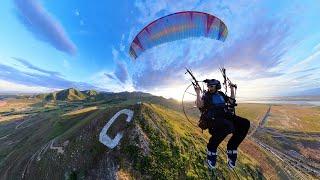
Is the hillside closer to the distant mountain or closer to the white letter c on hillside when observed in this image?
the distant mountain

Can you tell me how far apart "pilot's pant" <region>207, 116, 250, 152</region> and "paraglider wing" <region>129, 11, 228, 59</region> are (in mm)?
7382

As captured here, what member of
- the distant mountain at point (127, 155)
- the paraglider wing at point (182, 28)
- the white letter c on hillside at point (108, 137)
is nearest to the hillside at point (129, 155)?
the distant mountain at point (127, 155)

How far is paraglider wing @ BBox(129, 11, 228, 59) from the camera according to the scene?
18.6 meters

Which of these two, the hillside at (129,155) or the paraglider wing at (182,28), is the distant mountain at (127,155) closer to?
the hillside at (129,155)

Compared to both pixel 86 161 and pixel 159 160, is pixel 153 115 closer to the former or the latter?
pixel 159 160

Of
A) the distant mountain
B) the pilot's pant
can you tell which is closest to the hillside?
the distant mountain

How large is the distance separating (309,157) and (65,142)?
49.8 m

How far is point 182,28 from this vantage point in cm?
1906

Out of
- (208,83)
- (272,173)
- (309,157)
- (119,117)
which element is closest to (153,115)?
(119,117)

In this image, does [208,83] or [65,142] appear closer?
[208,83]

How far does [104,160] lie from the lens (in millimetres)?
24125

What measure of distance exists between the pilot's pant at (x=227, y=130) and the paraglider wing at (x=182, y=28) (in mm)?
7382

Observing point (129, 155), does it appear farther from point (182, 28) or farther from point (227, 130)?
point (227, 130)

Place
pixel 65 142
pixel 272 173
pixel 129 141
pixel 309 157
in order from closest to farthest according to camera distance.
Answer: pixel 129 141, pixel 65 142, pixel 272 173, pixel 309 157
